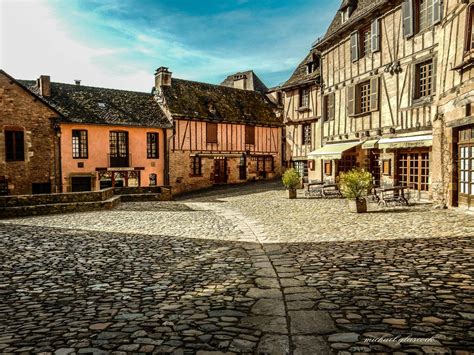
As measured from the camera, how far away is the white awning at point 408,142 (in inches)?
448

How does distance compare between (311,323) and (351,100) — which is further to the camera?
(351,100)

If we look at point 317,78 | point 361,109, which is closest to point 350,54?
point 361,109

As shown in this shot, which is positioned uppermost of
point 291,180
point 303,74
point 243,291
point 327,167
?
point 303,74

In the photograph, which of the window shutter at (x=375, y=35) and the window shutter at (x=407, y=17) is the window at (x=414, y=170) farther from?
the window shutter at (x=375, y=35)

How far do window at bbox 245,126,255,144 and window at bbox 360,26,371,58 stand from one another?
1274 centimetres

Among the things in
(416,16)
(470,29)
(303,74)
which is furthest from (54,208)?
(303,74)

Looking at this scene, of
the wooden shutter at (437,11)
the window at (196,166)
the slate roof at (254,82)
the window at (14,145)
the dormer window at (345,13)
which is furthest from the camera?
the slate roof at (254,82)

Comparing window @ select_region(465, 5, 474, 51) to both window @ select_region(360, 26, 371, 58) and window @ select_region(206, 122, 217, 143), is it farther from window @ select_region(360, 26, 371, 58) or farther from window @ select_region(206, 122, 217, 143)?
window @ select_region(206, 122, 217, 143)

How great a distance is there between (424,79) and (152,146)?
1674cm

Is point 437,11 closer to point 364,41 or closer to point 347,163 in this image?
point 364,41

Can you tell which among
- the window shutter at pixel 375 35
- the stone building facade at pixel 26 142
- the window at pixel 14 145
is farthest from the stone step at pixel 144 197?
the window shutter at pixel 375 35

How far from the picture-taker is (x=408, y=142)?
11844mm

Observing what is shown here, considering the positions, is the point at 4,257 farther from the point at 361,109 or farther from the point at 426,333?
the point at 361,109

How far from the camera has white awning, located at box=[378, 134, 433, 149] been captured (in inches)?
448
